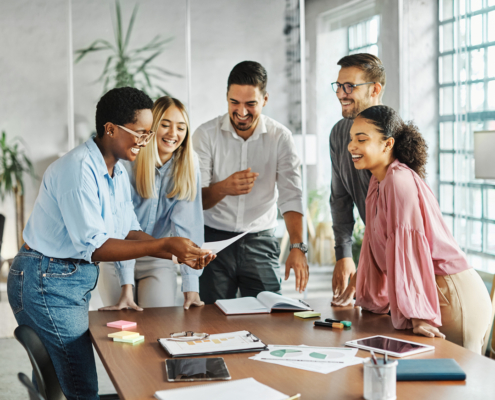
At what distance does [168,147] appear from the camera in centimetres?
261

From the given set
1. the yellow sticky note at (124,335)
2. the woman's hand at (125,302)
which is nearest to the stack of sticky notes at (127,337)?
the yellow sticky note at (124,335)

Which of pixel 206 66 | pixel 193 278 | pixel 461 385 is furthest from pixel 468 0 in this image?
pixel 461 385

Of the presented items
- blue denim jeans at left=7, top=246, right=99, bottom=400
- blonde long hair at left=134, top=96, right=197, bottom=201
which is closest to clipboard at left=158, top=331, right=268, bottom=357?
blue denim jeans at left=7, top=246, right=99, bottom=400

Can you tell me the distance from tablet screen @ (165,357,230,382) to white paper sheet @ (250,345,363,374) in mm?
136

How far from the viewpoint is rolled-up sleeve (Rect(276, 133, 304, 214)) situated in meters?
3.01

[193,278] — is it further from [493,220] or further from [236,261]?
[493,220]

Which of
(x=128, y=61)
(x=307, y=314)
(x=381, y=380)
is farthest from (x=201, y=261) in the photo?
(x=128, y=61)

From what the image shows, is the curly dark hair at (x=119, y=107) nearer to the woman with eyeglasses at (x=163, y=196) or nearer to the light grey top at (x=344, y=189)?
the woman with eyeglasses at (x=163, y=196)

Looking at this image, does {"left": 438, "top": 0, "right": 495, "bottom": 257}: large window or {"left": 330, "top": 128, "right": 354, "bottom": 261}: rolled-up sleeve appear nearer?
{"left": 330, "top": 128, "right": 354, "bottom": 261}: rolled-up sleeve

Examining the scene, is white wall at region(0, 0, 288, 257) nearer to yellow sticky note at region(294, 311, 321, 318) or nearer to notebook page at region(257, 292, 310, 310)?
notebook page at region(257, 292, 310, 310)

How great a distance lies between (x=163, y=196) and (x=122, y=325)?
0.78 metres

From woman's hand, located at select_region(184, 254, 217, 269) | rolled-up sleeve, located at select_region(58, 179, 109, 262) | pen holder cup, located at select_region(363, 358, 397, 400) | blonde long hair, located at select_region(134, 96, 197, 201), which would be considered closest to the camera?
pen holder cup, located at select_region(363, 358, 397, 400)

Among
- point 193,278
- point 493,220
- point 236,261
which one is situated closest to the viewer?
point 193,278

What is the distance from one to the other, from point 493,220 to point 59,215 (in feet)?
11.5
